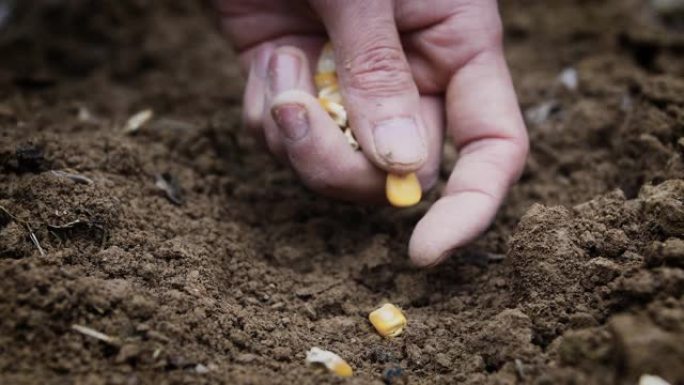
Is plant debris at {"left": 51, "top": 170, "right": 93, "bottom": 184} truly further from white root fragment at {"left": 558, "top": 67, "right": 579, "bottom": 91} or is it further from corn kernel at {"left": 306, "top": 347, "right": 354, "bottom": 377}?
white root fragment at {"left": 558, "top": 67, "right": 579, "bottom": 91}

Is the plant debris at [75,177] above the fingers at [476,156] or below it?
above

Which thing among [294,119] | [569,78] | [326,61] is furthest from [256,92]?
[569,78]

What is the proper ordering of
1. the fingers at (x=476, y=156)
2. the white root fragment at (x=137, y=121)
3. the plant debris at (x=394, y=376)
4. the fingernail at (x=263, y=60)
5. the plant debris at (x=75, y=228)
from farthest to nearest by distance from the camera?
the white root fragment at (x=137, y=121) < the fingernail at (x=263, y=60) < the fingers at (x=476, y=156) < the plant debris at (x=75, y=228) < the plant debris at (x=394, y=376)

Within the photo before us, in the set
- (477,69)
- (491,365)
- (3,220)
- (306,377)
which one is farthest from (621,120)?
(3,220)

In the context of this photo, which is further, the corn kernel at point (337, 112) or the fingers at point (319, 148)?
the corn kernel at point (337, 112)

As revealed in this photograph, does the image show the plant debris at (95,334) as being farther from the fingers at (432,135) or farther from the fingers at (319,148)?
the fingers at (432,135)

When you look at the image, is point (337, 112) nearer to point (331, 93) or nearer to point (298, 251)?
point (331, 93)

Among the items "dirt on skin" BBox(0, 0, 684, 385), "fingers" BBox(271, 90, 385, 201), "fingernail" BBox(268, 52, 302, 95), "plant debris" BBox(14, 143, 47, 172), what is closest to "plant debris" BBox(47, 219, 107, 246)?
"dirt on skin" BBox(0, 0, 684, 385)

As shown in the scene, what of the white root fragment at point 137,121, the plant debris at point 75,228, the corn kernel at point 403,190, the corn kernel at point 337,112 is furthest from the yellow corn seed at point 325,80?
the plant debris at point 75,228
